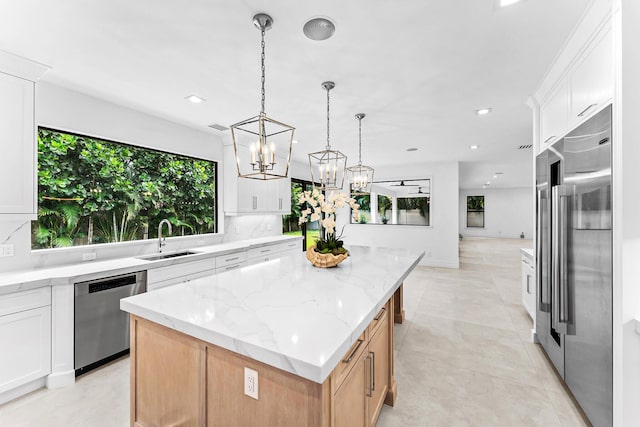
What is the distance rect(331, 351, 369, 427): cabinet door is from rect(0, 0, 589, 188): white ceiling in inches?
79.3

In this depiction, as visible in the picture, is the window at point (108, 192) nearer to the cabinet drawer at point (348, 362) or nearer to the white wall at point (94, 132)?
the white wall at point (94, 132)

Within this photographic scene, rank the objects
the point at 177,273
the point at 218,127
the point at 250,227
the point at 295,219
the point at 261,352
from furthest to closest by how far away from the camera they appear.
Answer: the point at 295,219 < the point at 250,227 < the point at 218,127 < the point at 177,273 < the point at 261,352

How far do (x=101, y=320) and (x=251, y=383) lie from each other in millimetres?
2106

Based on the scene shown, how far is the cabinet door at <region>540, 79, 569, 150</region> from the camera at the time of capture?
2139 mm

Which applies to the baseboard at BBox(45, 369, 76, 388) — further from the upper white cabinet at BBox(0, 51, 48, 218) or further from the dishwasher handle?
the upper white cabinet at BBox(0, 51, 48, 218)

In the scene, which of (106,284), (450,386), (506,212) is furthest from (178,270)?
(506,212)

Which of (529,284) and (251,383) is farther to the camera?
(529,284)

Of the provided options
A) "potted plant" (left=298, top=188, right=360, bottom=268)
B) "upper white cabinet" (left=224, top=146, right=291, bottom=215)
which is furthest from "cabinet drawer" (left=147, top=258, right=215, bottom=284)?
"potted plant" (left=298, top=188, right=360, bottom=268)

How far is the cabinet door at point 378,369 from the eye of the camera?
157 centimetres

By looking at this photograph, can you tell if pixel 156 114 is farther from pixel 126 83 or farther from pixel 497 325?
pixel 497 325

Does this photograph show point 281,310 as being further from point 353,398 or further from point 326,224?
point 326,224

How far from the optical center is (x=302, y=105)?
10.4 ft

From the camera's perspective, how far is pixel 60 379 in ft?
7.14

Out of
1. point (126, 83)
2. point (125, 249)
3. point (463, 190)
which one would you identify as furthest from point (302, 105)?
point (463, 190)
